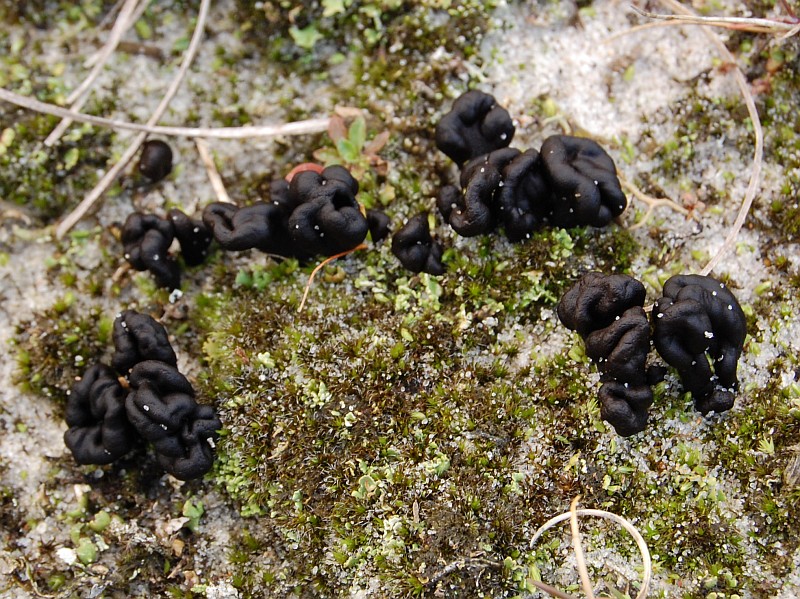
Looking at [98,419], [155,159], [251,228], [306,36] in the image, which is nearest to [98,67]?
[155,159]

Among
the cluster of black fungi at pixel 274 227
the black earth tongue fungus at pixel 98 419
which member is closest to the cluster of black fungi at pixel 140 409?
the black earth tongue fungus at pixel 98 419

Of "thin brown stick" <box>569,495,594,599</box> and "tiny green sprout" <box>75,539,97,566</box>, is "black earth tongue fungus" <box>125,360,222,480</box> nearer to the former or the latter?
"tiny green sprout" <box>75,539,97,566</box>

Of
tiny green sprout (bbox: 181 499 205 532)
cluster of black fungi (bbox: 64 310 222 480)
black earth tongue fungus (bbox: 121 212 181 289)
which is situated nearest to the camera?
cluster of black fungi (bbox: 64 310 222 480)

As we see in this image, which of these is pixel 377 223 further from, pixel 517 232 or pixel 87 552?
pixel 87 552

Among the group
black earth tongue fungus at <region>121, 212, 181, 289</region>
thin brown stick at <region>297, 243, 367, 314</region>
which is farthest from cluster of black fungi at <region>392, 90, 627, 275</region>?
black earth tongue fungus at <region>121, 212, 181, 289</region>

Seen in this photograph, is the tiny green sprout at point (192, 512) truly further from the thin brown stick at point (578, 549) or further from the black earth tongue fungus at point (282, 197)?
the thin brown stick at point (578, 549)

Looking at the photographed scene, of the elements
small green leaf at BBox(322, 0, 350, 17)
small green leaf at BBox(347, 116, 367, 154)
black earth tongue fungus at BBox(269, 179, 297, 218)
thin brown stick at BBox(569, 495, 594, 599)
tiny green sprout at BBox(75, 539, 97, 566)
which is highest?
small green leaf at BBox(322, 0, 350, 17)
